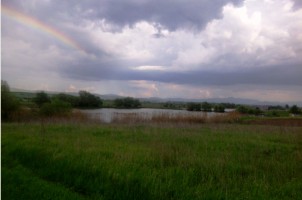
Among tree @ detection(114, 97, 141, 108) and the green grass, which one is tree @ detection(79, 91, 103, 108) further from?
the green grass

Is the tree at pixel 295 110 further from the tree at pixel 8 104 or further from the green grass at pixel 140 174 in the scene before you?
the green grass at pixel 140 174

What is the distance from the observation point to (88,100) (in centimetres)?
6381

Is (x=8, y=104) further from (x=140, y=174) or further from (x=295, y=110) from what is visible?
(x=295, y=110)

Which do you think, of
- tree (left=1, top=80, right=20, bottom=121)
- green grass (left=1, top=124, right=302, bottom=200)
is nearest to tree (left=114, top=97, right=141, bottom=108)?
tree (left=1, top=80, right=20, bottom=121)

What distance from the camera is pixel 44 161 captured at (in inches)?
342

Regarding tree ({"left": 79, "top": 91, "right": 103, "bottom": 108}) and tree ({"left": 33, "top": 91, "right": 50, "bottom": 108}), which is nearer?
tree ({"left": 33, "top": 91, "right": 50, "bottom": 108})

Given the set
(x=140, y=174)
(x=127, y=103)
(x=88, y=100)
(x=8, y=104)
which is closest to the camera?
(x=140, y=174)

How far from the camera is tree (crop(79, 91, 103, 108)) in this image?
61.7 metres

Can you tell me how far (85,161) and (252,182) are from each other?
15.1 ft

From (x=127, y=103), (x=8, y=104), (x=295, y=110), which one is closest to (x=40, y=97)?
(x=8, y=104)

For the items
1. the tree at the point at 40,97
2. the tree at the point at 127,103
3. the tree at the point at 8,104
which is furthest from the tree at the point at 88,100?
the tree at the point at 8,104

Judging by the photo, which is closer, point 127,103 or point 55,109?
point 55,109

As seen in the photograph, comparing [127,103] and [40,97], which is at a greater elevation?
[40,97]

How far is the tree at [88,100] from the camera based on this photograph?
61.7 metres
